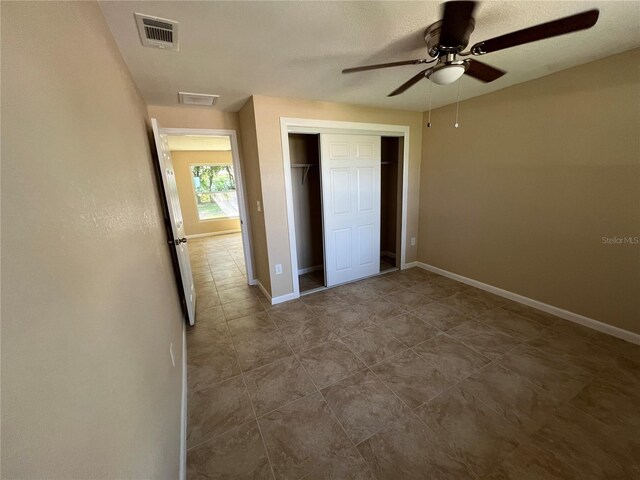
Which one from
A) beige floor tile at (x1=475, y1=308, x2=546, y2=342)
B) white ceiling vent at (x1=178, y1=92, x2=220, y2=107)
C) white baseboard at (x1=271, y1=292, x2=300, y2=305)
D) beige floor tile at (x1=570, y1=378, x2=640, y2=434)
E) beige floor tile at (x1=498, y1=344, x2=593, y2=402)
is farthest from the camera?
white baseboard at (x1=271, y1=292, x2=300, y2=305)

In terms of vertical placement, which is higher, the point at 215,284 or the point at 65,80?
the point at 65,80

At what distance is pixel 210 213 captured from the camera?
7164mm

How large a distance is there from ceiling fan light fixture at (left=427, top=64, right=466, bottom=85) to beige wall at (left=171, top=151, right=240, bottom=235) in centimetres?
578

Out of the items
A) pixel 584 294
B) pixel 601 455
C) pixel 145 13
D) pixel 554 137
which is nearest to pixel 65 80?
pixel 145 13

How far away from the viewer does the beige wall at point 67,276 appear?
0.37m

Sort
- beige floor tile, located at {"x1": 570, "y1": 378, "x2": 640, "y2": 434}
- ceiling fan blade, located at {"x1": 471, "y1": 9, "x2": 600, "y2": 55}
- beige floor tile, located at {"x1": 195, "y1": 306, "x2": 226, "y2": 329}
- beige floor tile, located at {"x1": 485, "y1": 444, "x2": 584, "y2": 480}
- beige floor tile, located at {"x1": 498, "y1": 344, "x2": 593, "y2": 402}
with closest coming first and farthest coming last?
1. ceiling fan blade, located at {"x1": 471, "y1": 9, "x2": 600, "y2": 55}
2. beige floor tile, located at {"x1": 485, "y1": 444, "x2": 584, "y2": 480}
3. beige floor tile, located at {"x1": 570, "y1": 378, "x2": 640, "y2": 434}
4. beige floor tile, located at {"x1": 498, "y1": 344, "x2": 593, "y2": 402}
5. beige floor tile, located at {"x1": 195, "y1": 306, "x2": 226, "y2": 329}

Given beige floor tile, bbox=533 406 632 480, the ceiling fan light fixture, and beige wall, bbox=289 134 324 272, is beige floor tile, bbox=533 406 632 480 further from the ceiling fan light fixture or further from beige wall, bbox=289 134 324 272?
beige wall, bbox=289 134 324 272

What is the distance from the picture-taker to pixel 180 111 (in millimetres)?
2852

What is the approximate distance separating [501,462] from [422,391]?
517 millimetres

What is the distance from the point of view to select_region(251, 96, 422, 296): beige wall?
8.72 ft

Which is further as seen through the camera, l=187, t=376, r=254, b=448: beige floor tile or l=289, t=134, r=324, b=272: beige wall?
l=289, t=134, r=324, b=272: beige wall

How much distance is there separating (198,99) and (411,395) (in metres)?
3.23

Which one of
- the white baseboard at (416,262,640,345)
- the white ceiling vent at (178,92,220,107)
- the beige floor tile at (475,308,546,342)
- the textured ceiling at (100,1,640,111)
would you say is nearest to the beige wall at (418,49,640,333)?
the white baseboard at (416,262,640,345)

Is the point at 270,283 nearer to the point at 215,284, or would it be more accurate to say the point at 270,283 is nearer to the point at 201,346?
the point at 201,346
